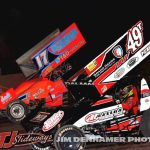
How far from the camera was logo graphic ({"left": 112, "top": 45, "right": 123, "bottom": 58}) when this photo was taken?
667 cm

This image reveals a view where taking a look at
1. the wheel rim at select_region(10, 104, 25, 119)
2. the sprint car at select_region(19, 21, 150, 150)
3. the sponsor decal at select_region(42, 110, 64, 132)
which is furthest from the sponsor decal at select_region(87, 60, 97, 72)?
the wheel rim at select_region(10, 104, 25, 119)

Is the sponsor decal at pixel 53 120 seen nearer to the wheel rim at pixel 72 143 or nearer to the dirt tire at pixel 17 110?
the wheel rim at pixel 72 143

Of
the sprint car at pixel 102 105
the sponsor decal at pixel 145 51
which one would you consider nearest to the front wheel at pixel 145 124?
the sprint car at pixel 102 105

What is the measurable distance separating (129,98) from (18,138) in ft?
7.32

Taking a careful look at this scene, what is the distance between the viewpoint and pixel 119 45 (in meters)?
6.67

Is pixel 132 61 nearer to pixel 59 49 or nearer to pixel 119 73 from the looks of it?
Answer: pixel 119 73

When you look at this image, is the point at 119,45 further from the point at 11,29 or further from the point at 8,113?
the point at 11,29

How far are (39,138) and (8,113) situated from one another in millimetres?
762

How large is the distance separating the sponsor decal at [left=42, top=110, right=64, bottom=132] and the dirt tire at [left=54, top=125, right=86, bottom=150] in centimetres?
26

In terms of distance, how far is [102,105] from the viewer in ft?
22.9

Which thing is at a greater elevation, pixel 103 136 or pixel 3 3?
pixel 3 3

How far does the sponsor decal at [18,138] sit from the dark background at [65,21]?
8.21 meters

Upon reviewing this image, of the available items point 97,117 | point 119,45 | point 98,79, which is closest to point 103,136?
point 97,117

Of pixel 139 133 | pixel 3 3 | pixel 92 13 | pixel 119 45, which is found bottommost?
pixel 139 133
